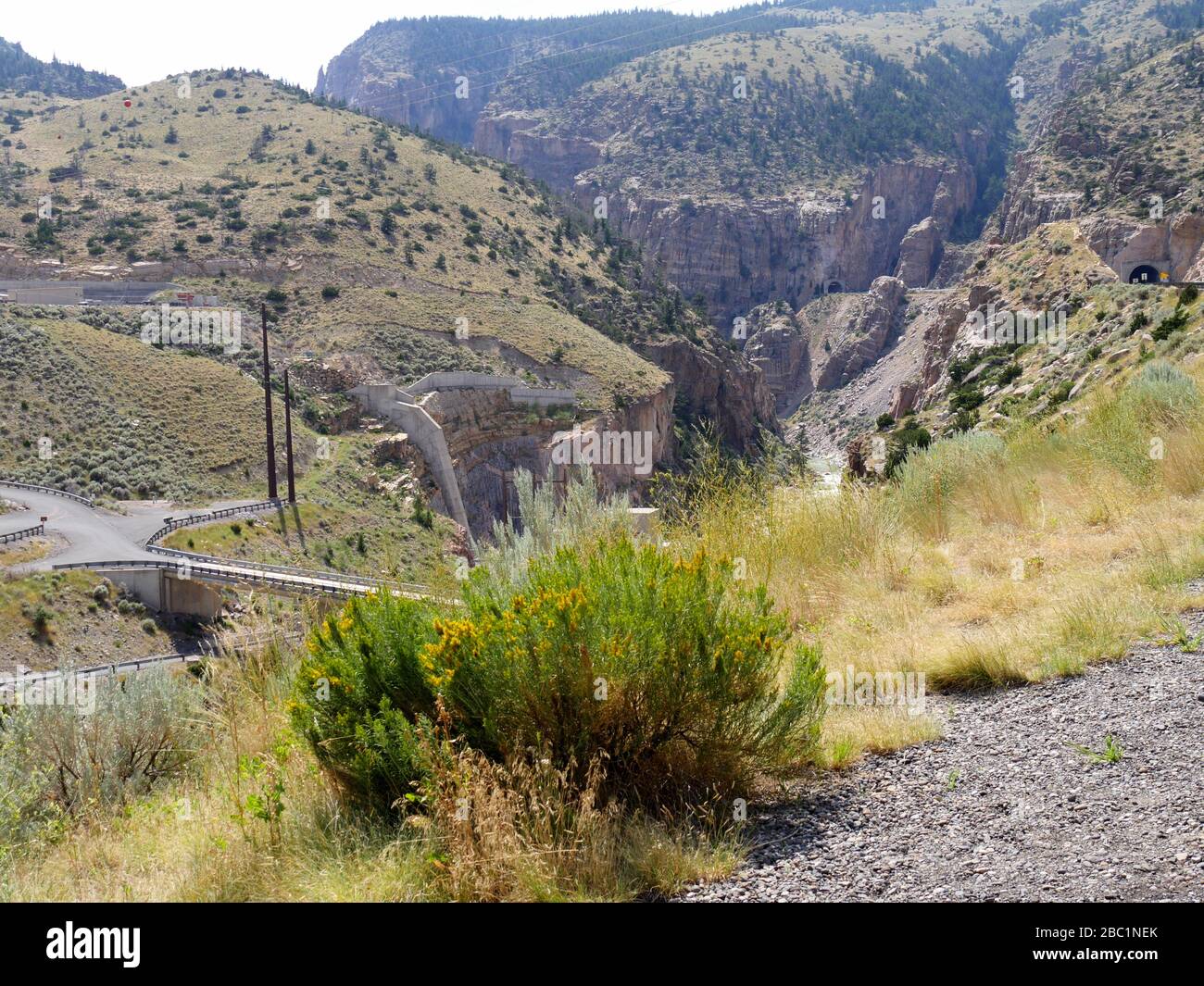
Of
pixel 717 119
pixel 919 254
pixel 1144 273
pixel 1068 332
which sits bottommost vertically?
pixel 1068 332

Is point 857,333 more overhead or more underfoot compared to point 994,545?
more underfoot

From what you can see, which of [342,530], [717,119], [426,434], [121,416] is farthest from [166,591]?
[717,119]

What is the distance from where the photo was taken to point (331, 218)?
6769cm

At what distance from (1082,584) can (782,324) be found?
449ft

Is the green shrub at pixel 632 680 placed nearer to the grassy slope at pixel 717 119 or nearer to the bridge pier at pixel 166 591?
the bridge pier at pixel 166 591

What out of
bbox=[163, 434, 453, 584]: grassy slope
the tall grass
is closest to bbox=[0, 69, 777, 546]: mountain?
bbox=[163, 434, 453, 584]: grassy slope

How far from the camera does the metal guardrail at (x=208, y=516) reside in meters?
33.6

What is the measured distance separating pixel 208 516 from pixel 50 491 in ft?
20.4

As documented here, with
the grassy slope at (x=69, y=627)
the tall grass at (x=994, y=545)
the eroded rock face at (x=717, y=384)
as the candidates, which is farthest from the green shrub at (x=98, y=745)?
the eroded rock face at (x=717, y=384)

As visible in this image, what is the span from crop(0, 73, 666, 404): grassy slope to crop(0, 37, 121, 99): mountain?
53232 mm

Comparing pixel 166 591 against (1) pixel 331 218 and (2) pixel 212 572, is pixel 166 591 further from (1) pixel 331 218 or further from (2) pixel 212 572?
(1) pixel 331 218

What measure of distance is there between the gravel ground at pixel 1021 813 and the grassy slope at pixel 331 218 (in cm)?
5348

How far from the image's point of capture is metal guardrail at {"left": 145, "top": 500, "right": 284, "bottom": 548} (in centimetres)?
3359

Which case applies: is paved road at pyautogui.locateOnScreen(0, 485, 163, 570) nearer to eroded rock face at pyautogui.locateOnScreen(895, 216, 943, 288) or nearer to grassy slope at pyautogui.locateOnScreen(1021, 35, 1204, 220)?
grassy slope at pyautogui.locateOnScreen(1021, 35, 1204, 220)
